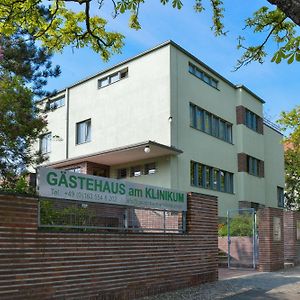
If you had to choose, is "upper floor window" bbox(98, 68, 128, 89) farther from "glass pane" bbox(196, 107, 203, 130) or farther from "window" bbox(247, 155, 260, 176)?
"window" bbox(247, 155, 260, 176)

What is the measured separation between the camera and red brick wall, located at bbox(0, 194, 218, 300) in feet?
28.4

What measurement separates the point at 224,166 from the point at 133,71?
7.62 m

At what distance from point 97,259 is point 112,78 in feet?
60.7

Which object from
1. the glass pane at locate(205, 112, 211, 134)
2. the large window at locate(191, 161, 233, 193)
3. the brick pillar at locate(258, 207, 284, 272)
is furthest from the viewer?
the glass pane at locate(205, 112, 211, 134)

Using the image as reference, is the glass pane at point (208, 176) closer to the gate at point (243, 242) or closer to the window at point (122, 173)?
the window at point (122, 173)

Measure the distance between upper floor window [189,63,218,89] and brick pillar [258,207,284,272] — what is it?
33.0 ft

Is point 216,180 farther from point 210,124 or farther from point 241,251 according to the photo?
point 241,251

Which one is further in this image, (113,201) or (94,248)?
(113,201)

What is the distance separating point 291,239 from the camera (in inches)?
843

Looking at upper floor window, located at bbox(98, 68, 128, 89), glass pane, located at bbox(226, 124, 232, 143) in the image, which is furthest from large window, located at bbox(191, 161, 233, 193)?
upper floor window, located at bbox(98, 68, 128, 89)

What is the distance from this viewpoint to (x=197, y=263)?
44.5 ft

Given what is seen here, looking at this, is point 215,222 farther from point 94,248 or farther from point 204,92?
point 204,92

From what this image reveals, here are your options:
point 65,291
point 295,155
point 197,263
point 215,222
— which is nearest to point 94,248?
point 65,291

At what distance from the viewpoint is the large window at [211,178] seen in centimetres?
2550
